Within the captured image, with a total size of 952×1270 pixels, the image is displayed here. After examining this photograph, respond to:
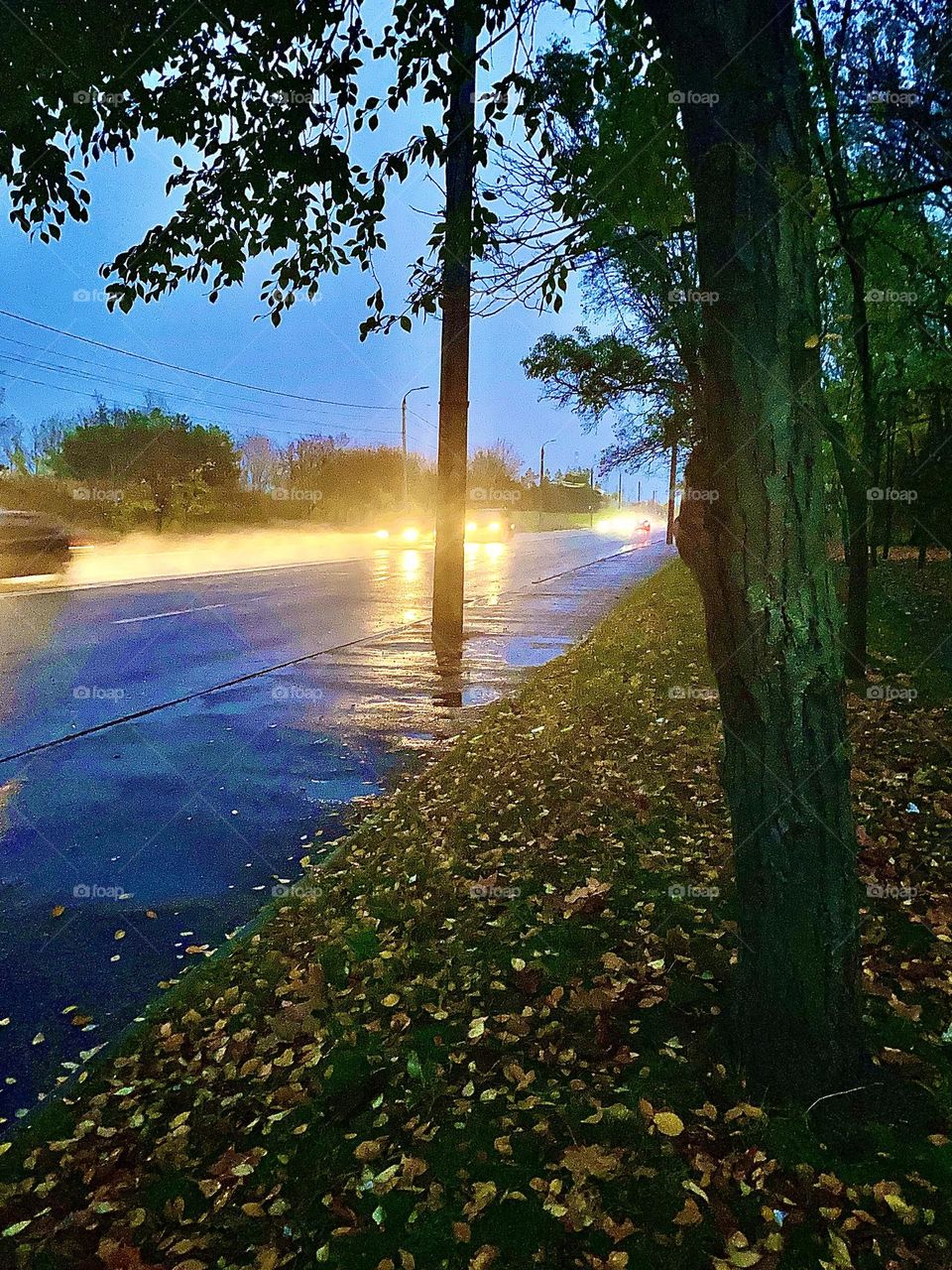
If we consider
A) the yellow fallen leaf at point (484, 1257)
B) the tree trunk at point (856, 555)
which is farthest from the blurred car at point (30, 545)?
the yellow fallen leaf at point (484, 1257)

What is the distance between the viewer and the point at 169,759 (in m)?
7.57

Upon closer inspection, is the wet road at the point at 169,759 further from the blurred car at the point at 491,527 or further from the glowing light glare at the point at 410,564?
the blurred car at the point at 491,527

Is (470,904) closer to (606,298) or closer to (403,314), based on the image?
(403,314)

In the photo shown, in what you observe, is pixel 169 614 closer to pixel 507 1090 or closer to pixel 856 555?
pixel 856 555

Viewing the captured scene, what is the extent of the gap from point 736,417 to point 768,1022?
198cm

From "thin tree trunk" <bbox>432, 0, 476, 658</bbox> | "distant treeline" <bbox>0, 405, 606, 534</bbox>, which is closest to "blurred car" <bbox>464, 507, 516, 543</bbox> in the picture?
"distant treeline" <bbox>0, 405, 606, 534</bbox>

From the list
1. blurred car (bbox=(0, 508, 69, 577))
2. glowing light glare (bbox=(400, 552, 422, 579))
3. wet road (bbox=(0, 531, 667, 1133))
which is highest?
blurred car (bbox=(0, 508, 69, 577))

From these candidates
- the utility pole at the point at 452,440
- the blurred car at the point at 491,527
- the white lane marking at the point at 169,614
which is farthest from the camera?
the blurred car at the point at 491,527

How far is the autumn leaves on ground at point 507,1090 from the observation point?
99.7 inches

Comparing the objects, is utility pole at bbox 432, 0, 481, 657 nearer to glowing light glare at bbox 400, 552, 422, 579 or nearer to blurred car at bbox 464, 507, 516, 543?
glowing light glare at bbox 400, 552, 422, 579

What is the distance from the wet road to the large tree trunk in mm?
2845

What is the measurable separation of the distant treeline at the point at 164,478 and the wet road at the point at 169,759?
71.2ft

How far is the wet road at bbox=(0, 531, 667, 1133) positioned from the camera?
4301 millimetres

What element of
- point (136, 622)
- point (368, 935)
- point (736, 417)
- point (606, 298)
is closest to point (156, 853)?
point (368, 935)
